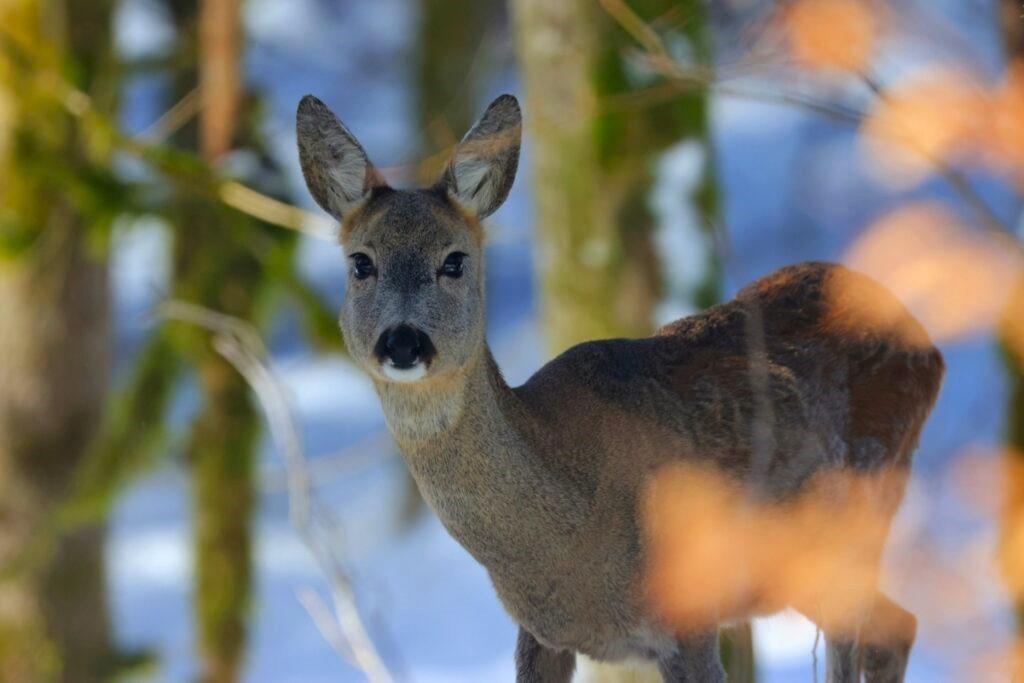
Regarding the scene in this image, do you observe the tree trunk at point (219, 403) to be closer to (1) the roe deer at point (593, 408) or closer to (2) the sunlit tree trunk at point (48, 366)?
(2) the sunlit tree trunk at point (48, 366)

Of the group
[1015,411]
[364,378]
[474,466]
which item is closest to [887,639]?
[474,466]

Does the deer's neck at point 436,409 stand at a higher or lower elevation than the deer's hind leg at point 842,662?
higher

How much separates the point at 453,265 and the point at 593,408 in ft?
1.89

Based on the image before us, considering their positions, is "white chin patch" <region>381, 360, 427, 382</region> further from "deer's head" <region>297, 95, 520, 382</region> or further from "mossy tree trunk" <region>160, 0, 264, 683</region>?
"mossy tree trunk" <region>160, 0, 264, 683</region>

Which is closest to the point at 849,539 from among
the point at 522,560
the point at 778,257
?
the point at 522,560

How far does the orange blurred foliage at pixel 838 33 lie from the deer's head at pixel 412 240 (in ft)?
3.21

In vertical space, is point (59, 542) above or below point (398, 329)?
above

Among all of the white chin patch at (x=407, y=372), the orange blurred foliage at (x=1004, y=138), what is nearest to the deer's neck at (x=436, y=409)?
the white chin patch at (x=407, y=372)

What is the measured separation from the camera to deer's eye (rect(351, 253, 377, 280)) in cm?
414

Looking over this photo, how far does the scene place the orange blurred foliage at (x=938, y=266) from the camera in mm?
2766

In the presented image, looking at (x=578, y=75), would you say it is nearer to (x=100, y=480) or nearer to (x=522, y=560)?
(x=522, y=560)

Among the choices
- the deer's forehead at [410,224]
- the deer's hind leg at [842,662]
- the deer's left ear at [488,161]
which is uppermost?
the deer's left ear at [488,161]

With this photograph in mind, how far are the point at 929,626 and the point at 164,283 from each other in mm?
8287

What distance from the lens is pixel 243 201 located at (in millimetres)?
6797
